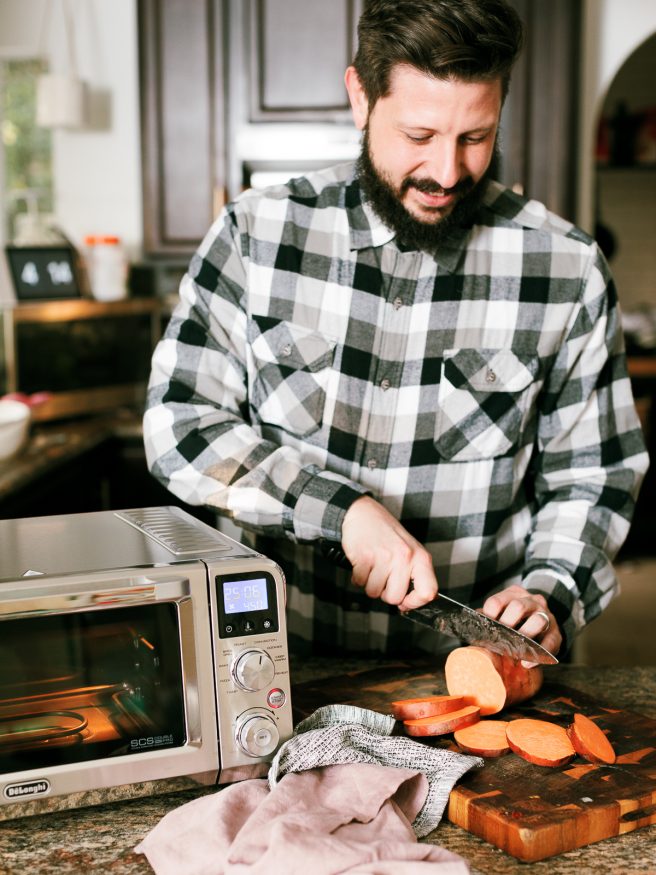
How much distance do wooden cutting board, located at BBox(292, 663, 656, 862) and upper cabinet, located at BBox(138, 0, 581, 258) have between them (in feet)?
7.10

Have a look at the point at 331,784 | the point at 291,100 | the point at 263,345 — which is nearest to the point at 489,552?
the point at 263,345

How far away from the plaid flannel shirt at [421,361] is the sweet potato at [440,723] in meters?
0.39

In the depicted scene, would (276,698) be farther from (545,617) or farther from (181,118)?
(181,118)

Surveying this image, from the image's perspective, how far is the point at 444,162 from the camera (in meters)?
1.29

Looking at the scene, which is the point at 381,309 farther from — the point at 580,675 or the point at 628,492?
the point at 580,675

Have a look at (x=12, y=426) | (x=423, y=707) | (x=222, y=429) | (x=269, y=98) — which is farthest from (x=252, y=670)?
(x=269, y=98)

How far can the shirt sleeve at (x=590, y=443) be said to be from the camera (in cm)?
144

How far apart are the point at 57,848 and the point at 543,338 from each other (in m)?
0.97

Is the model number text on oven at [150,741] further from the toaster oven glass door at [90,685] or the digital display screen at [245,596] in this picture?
the digital display screen at [245,596]

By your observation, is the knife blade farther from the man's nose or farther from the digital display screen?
the man's nose

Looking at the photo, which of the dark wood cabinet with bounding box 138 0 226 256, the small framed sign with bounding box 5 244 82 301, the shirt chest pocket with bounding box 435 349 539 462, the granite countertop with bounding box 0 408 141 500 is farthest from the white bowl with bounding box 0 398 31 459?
the shirt chest pocket with bounding box 435 349 539 462

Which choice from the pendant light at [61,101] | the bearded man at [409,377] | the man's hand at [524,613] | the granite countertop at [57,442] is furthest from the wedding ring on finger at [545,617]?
the pendant light at [61,101]

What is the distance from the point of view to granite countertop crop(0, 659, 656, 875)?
33.9 inches

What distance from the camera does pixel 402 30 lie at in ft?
4.14
